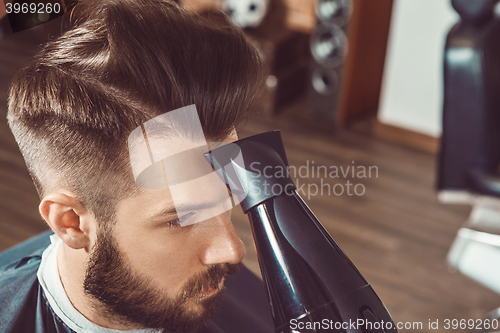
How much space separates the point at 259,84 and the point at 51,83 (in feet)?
0.81

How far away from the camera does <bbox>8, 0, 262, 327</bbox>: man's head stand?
0.53 m

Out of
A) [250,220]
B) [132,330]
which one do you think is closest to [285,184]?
[250,220]

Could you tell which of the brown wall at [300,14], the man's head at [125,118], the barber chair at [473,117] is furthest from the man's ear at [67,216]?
the brown wall at [300,14]

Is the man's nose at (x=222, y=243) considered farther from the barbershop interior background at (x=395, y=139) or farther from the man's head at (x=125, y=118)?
the barbershop interior background at (x=395, y=139)

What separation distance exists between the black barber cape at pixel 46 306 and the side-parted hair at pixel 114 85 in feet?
0.62

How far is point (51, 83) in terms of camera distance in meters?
0.54

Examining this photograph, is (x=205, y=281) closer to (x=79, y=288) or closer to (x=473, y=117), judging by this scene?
(x=79, y=288)

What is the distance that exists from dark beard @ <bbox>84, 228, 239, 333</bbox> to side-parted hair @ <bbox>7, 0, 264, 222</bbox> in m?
0.06

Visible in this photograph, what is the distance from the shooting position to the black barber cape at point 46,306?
0.66 metres

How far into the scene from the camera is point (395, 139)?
3.24 metres

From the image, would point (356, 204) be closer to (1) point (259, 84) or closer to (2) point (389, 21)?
(2) point (389, 21)

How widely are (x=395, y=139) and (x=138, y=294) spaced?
2.89 metres

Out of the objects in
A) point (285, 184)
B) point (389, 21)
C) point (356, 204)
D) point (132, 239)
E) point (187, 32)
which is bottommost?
point (356, 204)

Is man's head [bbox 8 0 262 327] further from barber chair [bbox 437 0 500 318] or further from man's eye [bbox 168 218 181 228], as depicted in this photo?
barber chair [bbox 437 0 500 318]
